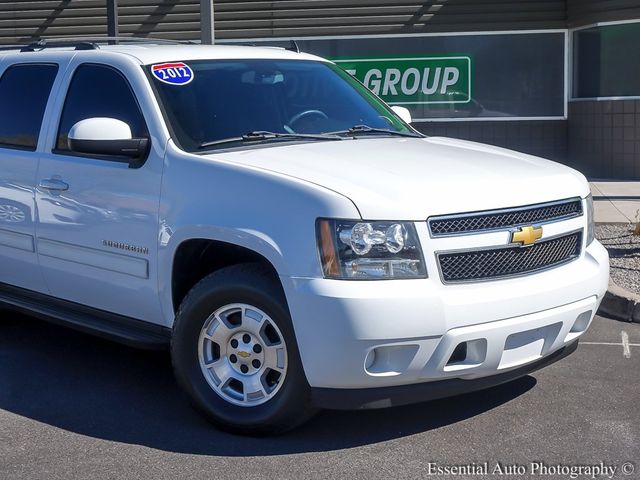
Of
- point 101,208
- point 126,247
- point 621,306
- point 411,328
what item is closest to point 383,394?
point 411,328

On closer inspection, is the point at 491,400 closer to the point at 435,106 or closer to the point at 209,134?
the point at 209,134

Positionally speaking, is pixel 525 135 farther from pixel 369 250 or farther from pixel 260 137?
pixel 369 250

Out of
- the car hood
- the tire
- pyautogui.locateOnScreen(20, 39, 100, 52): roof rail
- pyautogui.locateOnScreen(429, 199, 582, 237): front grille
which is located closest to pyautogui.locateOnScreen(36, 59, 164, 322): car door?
pyautogui.locateOnScreen(20, 39, 100, 52): roof rail

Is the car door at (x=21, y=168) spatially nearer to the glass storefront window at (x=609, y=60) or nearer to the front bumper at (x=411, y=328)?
the front bumper at (x=411, y=328)

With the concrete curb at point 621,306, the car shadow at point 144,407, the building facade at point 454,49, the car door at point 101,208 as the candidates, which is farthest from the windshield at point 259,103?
the building facade at point 454,49

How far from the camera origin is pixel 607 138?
48.1 ft

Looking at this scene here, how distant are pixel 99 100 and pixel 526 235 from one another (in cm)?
253

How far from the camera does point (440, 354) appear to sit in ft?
14.2

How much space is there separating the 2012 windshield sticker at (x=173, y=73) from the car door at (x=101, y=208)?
0.10 meters

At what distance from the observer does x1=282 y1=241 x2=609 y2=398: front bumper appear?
4199 mm

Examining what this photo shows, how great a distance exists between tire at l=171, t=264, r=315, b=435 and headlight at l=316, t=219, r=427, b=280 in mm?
334

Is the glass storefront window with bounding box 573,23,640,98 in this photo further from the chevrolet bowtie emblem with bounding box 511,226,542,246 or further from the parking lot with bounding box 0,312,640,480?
the chevrolet bowtie emblem with bounding box 511,226,542,246

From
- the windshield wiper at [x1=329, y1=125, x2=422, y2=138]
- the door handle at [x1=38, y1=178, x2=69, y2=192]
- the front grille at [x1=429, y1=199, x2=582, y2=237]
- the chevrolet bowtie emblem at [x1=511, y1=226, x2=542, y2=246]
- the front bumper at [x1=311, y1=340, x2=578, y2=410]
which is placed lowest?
the front bumper at [x1=311, y1=340, x2=578, y2=410]

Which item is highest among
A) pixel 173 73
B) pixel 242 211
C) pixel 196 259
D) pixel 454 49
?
pixel 454 49
